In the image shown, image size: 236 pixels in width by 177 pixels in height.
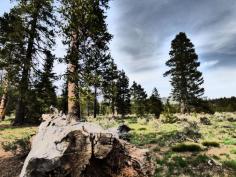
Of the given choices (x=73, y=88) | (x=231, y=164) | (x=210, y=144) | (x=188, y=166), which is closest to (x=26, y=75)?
(x=73, y=88)

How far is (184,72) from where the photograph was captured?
47031 mm

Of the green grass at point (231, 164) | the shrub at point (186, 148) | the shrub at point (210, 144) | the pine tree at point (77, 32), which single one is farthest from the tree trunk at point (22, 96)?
the green grass at point (231, 164)

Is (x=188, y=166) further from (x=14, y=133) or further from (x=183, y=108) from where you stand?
(x=183, y=108)

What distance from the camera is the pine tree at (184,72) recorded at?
153 feet

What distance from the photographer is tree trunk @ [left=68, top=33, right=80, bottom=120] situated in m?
13.7

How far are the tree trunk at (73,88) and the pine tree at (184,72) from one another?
34.4 m

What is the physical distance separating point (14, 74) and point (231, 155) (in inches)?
673

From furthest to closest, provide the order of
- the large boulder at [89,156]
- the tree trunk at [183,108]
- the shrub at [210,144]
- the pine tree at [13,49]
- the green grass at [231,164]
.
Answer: the tree trunk at [183,108]
the pine tree at [13,49]
the shrub at [210,144]
the green grass at [231,164]
the large boulder at [89,156]

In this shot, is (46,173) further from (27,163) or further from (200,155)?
(200,155)

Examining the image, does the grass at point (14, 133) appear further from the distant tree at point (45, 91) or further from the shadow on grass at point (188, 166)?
the shadow on grass at point (188, 166)

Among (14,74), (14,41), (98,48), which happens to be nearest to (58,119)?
(98,48)

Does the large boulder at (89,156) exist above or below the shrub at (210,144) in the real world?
above

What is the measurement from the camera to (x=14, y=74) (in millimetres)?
21547

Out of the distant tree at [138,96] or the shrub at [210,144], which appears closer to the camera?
the shrub at [210,144]
